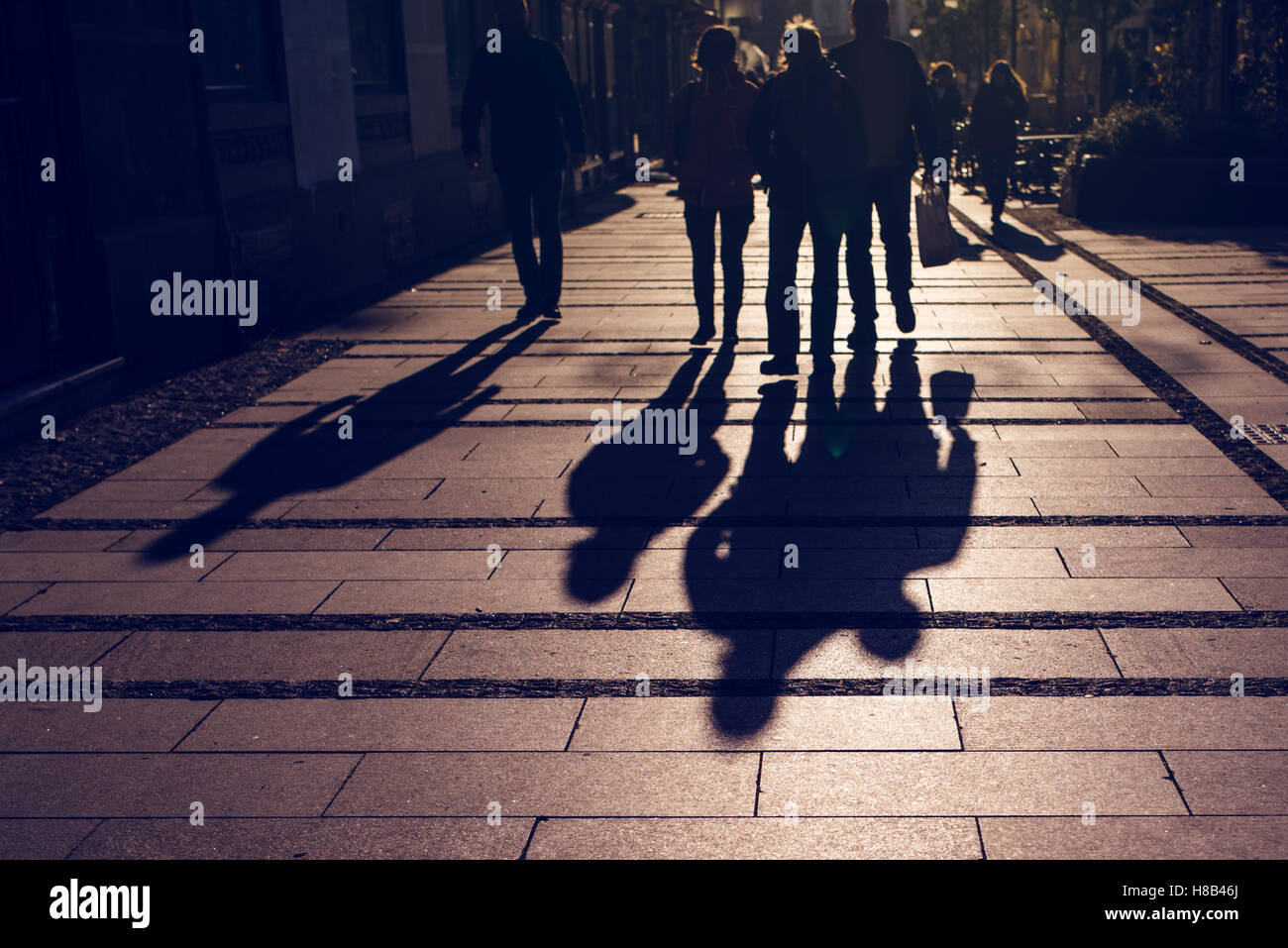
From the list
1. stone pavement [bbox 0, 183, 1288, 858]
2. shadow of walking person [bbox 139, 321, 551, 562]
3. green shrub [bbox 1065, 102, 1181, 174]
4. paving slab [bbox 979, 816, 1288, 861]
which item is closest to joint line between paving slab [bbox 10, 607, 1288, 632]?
stone pavement [bbox 0, 183, 1288, 858]

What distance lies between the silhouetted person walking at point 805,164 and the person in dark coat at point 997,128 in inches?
334

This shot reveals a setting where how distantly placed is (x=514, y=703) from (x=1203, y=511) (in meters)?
2.95

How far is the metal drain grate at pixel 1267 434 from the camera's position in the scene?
21.4 ft

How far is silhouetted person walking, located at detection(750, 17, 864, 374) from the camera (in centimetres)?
778

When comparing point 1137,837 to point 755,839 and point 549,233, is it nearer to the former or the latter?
point 755,839

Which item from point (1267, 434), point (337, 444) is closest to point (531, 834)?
point (337, 444)

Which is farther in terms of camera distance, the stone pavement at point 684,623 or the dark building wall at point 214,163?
the dark building wall at point 214,163

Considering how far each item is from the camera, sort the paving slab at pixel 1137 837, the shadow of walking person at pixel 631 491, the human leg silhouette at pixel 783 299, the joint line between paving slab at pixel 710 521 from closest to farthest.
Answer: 1. the paving slab at pixel 1137 837
2. the shadow of walking person at pixel 631 491
3. the joint line between paving slab at pixel 710 521
4. the human leg silhouette at pixel 783 299

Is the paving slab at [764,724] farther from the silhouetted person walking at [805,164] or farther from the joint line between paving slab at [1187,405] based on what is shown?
the silhouetted person walking at [805,164]

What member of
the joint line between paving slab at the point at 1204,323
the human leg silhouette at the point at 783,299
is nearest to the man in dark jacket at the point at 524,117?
the human leg silhouette at the point at 783,299

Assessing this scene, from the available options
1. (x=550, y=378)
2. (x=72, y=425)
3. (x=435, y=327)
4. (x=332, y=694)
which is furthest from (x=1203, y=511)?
(x=435, y=327)

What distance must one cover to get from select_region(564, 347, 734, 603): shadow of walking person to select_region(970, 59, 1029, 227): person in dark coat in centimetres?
947

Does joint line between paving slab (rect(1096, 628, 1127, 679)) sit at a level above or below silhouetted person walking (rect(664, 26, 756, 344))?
below

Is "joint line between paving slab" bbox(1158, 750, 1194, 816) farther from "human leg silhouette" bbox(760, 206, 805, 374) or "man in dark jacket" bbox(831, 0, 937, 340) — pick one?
"man in dark jacket" bbox(831, 0, 937, 340)
